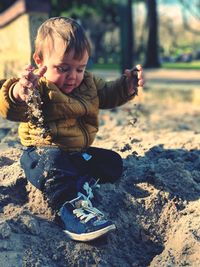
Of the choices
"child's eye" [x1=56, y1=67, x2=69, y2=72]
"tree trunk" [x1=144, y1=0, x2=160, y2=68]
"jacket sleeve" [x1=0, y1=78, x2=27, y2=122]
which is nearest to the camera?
"jacket sleeve" [x1=0, y1=78, x2=27, y2=122]

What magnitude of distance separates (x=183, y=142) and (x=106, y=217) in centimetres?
131

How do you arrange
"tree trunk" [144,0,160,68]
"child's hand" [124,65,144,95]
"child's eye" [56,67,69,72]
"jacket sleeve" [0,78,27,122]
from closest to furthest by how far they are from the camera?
1. "jacket sleeve" [0,78,27,122]
2. "child's eye" [56,67,69,72]
3. "child's hand" [124,65,144,95]
4. "tree trunk" [144,0,160,68]

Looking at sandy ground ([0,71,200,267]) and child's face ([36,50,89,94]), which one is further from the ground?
child's face ([36,50,89,94])

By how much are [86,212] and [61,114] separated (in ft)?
1.46

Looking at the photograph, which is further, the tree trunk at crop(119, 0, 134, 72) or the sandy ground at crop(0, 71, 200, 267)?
the tree trunk at crop(119, 0, 134, 72)

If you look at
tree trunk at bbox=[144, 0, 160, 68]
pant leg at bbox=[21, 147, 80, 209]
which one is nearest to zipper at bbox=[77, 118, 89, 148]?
pant leg at bbox=[21, 147, 80, 209]

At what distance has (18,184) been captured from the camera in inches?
96.9

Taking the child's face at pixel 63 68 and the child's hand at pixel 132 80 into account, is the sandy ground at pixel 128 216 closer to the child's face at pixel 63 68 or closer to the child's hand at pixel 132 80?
the child's hand at pixel 132 80

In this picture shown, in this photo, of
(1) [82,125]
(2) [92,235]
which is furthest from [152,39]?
(2) [92,235]

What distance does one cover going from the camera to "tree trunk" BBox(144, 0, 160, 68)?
65.0ft

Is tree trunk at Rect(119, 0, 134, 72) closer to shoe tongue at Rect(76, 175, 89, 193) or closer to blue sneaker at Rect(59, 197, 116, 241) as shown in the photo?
shoe tongue at Rect(76, 175, 89, 193)

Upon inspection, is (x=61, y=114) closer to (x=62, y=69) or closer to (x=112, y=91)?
(x=62, y=69)

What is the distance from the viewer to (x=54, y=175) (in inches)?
88.5

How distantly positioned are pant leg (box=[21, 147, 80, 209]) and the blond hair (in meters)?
0.43
